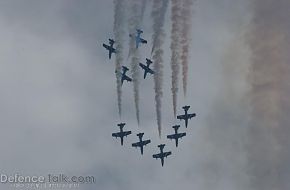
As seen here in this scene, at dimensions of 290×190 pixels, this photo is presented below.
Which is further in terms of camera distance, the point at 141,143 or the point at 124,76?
the point at 141,143

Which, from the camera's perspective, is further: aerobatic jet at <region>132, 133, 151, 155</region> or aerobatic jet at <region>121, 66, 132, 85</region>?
aerobatic jet at <region>132, 133, 151, 155</region>

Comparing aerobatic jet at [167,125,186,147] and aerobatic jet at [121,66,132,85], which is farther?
aerobatic jet at [167,125,186,147]

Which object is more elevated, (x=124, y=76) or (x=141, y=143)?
(x=124, y=76)

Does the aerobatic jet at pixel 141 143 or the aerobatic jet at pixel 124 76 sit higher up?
the aerobatic jet at pixel 124 76

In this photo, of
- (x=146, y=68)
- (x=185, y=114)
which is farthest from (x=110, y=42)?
(x=185, y=114)

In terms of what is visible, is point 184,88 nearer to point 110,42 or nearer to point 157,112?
point 157,112

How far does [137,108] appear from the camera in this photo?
8206 cm

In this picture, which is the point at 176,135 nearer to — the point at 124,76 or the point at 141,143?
the point at 141,143

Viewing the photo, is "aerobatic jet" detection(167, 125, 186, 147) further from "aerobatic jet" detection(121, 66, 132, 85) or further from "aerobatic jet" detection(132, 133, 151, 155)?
"aerobatic jet" detection(121, 66, 132, 85)

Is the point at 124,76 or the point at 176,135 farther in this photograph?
the point at 176,135

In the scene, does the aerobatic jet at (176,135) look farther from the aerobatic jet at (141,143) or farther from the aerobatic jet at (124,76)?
the aerobatic jet at (124,76)

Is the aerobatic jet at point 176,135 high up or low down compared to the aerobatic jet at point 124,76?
down

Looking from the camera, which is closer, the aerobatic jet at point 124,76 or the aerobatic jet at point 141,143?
the aerobatic jet at point 124,76

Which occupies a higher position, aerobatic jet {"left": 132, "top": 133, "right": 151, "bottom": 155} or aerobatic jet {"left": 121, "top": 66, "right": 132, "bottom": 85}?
aerobatic jet {"left": 121, "top": 66, "right": 132, "bottom": 85}
